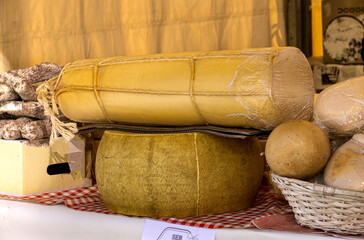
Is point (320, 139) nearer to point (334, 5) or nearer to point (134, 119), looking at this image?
point (134, 119)

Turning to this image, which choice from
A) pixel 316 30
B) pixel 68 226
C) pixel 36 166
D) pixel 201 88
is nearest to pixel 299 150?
pixel 201 88

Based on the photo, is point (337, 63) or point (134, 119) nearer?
point (134, 119)

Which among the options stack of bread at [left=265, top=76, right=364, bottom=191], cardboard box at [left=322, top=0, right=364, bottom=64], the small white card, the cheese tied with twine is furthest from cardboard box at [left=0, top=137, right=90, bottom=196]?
cardboard box at [left=322, top=0, right=364, bottom=64]

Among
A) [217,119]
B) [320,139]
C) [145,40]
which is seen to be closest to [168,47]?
[145,40]

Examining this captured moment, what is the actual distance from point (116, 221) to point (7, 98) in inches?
21.2

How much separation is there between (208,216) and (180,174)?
0.37 feet

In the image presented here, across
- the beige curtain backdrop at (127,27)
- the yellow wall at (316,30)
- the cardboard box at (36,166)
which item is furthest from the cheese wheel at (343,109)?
the yellow wall at (316,30)

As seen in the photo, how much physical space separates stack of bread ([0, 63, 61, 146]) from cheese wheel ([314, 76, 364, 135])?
29.5 inches

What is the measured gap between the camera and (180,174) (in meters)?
1.02

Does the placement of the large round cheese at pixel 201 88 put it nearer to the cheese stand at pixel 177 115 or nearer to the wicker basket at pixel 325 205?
the cheese stand at pixel 177 115

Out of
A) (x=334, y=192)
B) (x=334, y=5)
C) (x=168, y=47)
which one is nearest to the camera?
(x=334, y=192)

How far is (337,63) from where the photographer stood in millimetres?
1931

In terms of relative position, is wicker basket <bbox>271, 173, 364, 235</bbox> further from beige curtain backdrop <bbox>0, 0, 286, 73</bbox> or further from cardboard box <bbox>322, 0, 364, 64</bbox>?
cardboard box <bbox>322, 0, 364, 64</bbox>

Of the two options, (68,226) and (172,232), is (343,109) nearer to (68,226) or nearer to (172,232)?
(172,232)
